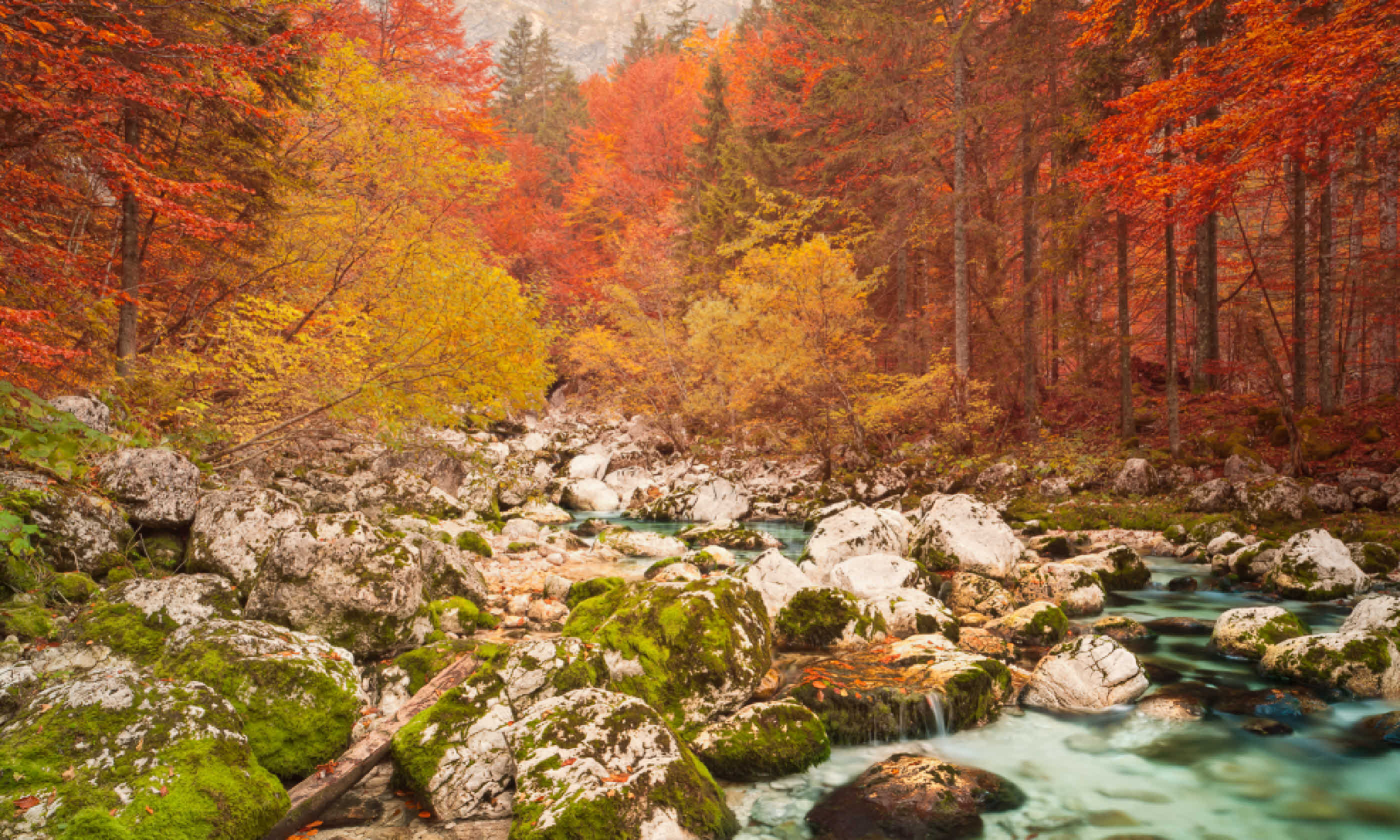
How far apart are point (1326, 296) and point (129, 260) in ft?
67.0

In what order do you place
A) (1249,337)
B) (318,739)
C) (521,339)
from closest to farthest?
1. (318,739)
2. (521,339)
3. (1249,337)

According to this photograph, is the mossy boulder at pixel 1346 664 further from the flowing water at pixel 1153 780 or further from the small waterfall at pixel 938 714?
the small waterfall at pixel 938 714

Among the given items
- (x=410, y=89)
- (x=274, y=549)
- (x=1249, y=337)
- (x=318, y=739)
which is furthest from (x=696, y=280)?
(x=318, y=739)

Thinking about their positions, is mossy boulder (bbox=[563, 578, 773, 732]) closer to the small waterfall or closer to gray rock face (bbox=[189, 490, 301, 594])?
the small waterfall

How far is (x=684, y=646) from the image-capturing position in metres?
5.58

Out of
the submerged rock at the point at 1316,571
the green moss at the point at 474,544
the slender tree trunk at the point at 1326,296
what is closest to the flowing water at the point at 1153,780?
the submerged rock at the point at 1316,571

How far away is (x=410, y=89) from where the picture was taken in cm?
1505

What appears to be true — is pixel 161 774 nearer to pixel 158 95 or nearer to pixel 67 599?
pixel 67 599

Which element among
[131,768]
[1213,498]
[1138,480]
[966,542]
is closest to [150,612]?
[131,768]

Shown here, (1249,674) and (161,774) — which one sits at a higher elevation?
(161,774)

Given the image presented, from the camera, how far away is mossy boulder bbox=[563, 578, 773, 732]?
5.35m

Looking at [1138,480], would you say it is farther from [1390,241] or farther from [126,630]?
[126,630]

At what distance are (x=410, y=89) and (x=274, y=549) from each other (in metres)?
12.8

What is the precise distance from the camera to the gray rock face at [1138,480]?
13.7 m
